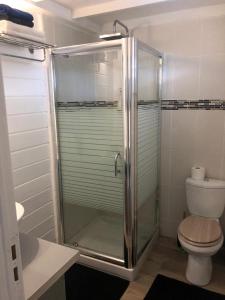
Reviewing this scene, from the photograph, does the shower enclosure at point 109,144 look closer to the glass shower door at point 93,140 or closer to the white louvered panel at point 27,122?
the glass shower door at point 93,140

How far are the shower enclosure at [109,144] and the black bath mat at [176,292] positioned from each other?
0.83 feet

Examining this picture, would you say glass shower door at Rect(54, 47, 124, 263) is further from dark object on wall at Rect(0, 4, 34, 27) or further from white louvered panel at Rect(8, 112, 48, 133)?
dark object on wall at Rect(0, 4, 34, 27)

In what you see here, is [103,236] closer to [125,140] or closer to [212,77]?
[125,140]

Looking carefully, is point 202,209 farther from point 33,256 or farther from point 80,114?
point 33,256

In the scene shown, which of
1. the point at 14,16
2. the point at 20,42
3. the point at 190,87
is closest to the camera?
the point at 14,16

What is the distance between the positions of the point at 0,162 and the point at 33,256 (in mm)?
689

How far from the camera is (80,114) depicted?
→ 2180 mm

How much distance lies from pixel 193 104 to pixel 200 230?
1123 millimetres

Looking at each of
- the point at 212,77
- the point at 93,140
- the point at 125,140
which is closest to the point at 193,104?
the point at 212,77

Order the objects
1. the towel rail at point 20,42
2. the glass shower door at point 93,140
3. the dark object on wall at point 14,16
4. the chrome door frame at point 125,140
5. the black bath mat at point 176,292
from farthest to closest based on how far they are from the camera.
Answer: the glass shower door at point 93,140, the black bath mat at point 176,292, the chrome door frame at point 125,140, the towel rail at point 20,42, the dark object on wall at point 14,16

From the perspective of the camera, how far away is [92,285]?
2.04m

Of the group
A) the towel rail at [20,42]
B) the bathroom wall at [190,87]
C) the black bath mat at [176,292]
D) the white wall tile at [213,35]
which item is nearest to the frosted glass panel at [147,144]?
the bathroom wall at [190,87]

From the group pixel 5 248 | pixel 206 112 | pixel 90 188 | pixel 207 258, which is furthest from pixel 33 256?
pixel 206 112

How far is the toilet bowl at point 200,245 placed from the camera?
192cm
